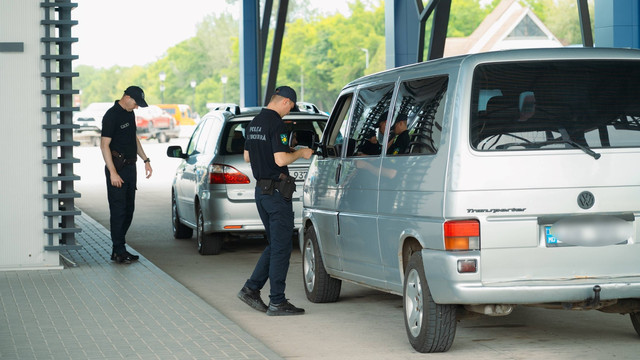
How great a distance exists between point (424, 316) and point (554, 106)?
158 centimetres

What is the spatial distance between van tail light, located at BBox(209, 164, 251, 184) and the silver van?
17.7 feet

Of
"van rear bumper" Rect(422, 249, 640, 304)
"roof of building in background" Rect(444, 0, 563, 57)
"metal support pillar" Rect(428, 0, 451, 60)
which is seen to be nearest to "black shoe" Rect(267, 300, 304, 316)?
"van rear bumper" Rect(422, 249, 640, 304)

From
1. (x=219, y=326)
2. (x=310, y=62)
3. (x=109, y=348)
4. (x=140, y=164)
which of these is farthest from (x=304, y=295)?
(x=310, y=62)

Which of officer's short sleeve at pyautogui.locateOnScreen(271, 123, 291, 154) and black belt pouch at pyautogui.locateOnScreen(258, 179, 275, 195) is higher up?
officer's short sleeve at pyautogui.locateOnScreen(271, 123, 291, 154)

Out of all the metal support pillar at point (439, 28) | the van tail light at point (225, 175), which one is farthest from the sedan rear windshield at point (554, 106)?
the metal support pillar at point (439, 28)

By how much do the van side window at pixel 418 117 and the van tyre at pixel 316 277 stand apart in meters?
1.88

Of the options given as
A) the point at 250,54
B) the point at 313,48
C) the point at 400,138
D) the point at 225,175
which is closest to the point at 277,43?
the point at 250,54

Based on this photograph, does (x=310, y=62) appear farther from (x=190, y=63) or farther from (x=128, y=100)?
(x=128, y=100)

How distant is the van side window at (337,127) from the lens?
351 inches

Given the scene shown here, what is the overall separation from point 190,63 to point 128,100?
448 feet

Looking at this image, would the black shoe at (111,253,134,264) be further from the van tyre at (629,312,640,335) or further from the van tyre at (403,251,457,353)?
the van tyre at (629,312,640,335)

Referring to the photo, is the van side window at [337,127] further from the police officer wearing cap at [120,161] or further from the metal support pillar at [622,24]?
the metal support pillar at [622,24]

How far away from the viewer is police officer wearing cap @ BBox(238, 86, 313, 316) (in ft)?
28.6

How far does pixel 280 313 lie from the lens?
8883 millimetres
